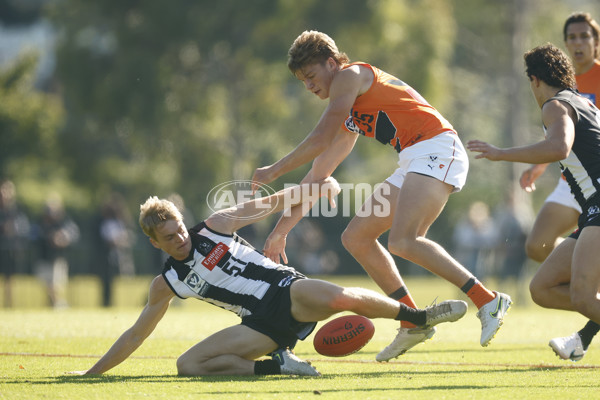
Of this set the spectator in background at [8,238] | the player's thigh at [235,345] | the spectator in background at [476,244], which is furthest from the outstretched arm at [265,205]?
the spectator in background at [476,244]

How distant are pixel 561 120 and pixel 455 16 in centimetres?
3179

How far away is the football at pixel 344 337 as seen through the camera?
20.3ft

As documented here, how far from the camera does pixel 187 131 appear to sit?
26.5 metres

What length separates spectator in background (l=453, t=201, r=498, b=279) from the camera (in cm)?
1881

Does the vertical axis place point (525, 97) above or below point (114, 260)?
above

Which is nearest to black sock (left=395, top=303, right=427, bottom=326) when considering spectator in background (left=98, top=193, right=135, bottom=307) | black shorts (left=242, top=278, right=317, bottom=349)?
black shorts (left=242, top=278, right=317, bottom=349)

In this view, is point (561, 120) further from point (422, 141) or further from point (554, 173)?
point (554, 173)

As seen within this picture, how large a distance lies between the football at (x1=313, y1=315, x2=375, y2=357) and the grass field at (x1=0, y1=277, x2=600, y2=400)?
0.59 feet

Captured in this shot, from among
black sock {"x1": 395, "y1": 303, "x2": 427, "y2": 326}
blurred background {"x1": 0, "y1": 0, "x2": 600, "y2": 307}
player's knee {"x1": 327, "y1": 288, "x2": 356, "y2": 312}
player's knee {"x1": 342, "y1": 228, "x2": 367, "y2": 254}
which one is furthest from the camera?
blurred background {"x1": 0, "y1": 0, "x2": 600, "y2": 307}

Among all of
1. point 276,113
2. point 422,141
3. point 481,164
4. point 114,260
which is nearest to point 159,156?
point 276,113

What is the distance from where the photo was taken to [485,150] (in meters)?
5.90

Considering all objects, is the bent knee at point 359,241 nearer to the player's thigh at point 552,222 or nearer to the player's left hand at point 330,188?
the player's left hand at point 330,188

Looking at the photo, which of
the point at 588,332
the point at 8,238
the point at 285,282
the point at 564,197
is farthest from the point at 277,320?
the point at 8,238

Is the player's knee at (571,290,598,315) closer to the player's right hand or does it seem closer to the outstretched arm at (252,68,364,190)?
the outstretched arm at (252,68,364,190)
